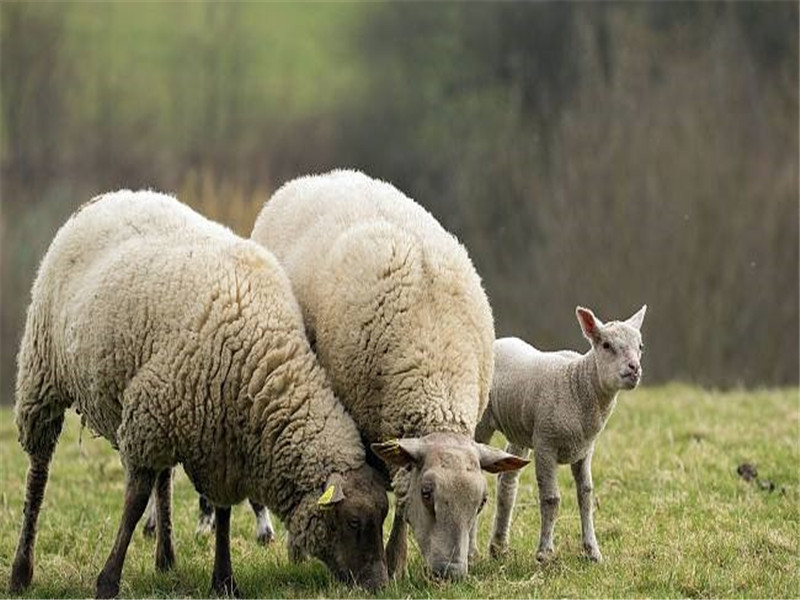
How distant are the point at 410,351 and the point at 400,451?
0.65m

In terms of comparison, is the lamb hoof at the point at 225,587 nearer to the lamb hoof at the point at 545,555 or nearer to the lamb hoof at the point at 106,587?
the lamb hoof at the point at 106,587

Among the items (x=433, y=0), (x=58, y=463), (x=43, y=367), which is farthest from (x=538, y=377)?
(x=433, y=0)

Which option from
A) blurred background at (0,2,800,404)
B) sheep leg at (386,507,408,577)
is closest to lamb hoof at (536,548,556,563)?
sheep leg at (386,507,408,577)

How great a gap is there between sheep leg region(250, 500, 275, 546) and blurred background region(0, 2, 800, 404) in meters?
11.7

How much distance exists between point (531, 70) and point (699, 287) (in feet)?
23.1

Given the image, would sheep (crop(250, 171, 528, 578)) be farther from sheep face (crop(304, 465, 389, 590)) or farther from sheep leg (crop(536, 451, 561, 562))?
sheep leg (crop(536, 451, 561, 562))

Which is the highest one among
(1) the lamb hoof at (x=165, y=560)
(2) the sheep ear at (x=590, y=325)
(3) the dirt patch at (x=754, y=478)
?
(2) the sheep ear at (x=590, y=325)

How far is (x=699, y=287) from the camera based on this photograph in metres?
22.0

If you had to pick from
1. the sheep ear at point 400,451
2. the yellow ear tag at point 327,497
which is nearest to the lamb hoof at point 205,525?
the yellow ear tag at point 327,497

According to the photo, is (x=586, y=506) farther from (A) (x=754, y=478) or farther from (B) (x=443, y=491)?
(A) (x=754, y=478)

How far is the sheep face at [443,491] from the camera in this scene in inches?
275

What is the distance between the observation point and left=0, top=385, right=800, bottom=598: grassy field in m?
7.52

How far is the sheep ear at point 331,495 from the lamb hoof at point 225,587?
2.86 feet

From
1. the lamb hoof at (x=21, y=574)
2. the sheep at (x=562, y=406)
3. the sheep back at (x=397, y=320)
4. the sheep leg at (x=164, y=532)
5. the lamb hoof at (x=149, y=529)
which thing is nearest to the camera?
the sheep back at (x=397, y=320)
